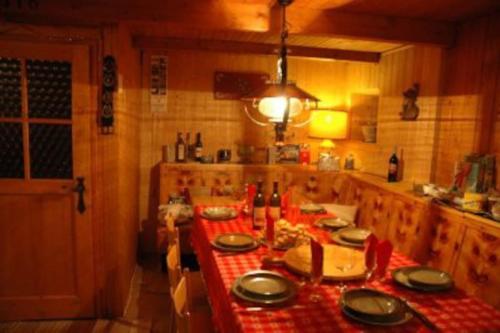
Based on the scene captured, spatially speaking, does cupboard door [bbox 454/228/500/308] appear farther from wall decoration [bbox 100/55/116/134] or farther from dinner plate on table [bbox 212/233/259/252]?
wall decoration [bbox 100/55/116/134]

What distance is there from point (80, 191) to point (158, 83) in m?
1.80

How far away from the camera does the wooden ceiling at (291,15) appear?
8.53 ft

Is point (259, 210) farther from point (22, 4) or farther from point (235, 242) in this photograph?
point (22, 4)

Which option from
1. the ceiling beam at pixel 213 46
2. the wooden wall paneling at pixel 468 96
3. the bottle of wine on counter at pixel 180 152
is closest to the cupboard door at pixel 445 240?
the wooden wall paneling at pixel 468 96

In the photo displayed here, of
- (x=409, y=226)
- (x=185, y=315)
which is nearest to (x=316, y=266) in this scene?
(x=185, y=315)

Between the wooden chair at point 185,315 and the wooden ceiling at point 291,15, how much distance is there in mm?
1841

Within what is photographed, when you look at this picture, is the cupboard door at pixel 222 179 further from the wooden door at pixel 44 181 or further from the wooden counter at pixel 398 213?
the wooden door at pixel 44 181

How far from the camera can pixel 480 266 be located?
2.34 meters

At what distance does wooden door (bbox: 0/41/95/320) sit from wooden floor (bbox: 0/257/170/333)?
0.28 feet

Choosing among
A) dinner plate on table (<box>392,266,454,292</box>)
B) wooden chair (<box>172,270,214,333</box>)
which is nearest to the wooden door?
wooden chair (<box>172,270,214,333</box>)

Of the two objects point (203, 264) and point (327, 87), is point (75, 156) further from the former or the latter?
point (327, 87)

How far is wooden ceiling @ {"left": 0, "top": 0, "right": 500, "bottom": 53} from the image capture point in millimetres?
2600

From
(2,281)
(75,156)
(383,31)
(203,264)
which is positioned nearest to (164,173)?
(75,156)

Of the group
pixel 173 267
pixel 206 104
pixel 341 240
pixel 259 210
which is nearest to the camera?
pixel 173 267
